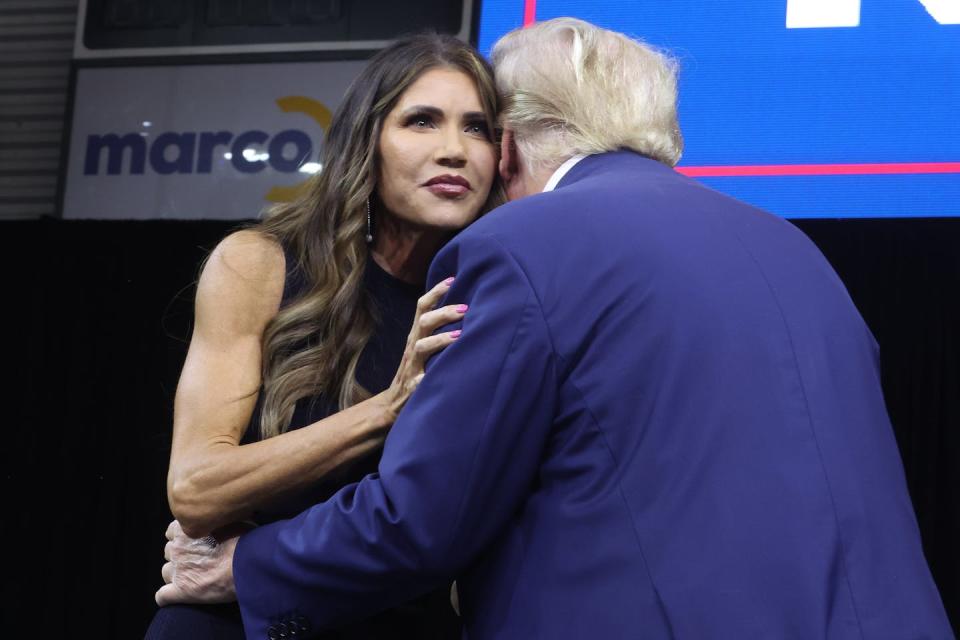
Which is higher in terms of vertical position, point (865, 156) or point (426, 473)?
point (865, 156)

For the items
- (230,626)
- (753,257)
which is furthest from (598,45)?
(230,626)

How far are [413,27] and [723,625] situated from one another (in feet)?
11.3

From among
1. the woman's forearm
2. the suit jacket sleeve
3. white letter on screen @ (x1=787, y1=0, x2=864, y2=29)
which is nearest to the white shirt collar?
the suit jacket sleeve

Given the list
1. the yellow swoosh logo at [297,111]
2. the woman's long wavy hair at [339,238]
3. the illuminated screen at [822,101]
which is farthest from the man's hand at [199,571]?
the yellow swoosh logo at [297,111]

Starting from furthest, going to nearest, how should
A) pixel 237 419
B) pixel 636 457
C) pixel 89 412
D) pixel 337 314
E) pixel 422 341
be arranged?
pixel 89 412
pixel 337 314
pixel 237 419
pixel 422 341
pixel 636 457

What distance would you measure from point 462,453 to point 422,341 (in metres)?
0.21

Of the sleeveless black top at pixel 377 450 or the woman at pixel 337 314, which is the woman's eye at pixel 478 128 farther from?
the sleeveless black top at pixel 377 450

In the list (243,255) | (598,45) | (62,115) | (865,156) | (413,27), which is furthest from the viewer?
(62,115)

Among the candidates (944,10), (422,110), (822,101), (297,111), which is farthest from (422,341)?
(297,111)

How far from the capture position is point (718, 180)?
3049mm

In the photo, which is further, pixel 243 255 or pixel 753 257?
pixel 243 255

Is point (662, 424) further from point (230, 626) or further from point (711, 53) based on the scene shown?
point (711, 53)

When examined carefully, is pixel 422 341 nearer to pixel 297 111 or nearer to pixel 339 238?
pixel 339 238

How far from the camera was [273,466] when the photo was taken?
5.29ft
